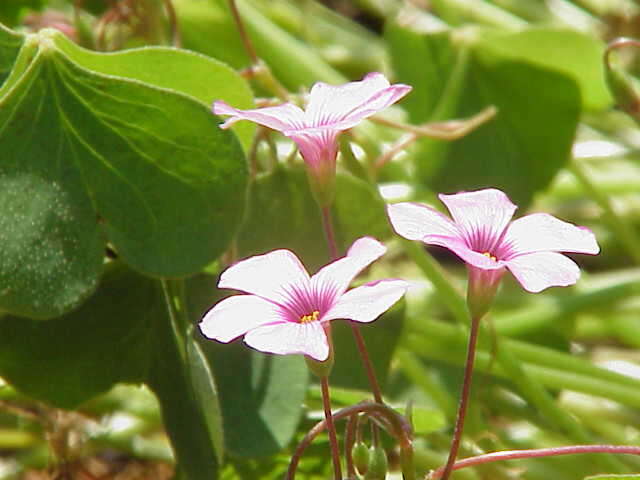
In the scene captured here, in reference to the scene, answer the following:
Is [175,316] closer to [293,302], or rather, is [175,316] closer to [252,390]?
[252,390]

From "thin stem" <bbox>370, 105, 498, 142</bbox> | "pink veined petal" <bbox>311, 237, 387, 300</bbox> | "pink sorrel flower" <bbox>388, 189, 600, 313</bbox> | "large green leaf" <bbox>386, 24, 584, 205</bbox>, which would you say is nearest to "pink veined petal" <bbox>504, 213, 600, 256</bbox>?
"pink sorrel flower" <bbox>388, 189, 600, 313</bbox>

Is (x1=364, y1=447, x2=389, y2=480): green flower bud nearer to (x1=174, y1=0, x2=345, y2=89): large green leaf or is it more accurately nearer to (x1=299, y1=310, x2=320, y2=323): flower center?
(x1=299, y1=310, x2=320, y2=323): flower center

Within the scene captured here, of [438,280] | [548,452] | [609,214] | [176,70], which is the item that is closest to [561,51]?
[609,214]

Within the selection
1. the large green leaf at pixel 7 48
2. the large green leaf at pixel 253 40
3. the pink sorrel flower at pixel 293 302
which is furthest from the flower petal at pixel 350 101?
the large green leaf at pixel 253 40

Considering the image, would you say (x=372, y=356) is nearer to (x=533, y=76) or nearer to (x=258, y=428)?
(x=258, y=428)

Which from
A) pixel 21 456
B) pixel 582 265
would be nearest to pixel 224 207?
pixel 21 456
